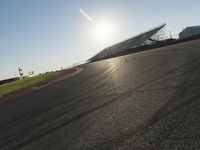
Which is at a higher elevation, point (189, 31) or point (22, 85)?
point (189, 31)

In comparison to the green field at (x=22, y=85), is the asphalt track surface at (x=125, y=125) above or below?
above

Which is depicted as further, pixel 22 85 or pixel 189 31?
pixel 189 31

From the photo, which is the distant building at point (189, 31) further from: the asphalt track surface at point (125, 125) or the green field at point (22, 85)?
the asphalt track surface at point (125, 125)

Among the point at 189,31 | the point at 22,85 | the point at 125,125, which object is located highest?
the point at 189,31

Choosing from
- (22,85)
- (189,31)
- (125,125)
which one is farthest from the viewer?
(189,31)

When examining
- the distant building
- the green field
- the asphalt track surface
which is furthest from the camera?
the distant building

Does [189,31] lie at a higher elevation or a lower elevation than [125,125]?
higher

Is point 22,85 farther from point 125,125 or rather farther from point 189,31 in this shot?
point 189,31

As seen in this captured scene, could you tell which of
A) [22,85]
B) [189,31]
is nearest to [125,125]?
[22,85]

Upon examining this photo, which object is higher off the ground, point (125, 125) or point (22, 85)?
point (125, 125)

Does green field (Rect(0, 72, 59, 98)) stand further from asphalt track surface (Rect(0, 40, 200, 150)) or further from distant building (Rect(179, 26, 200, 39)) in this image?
distant building (Rect(179, 26, 200, 39))

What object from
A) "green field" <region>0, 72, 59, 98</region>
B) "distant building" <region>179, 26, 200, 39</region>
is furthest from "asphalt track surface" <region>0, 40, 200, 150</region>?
"distant building" <region>179, 26, 200, 39</region>

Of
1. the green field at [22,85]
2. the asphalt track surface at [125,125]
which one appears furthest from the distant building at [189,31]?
the asphalt track surface at [125,125]

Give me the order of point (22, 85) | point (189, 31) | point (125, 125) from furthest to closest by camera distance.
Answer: point (189, 31)
point (22, 85)
point (125, 125)
